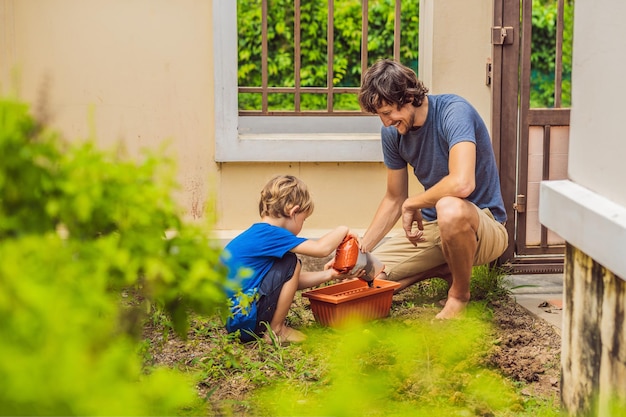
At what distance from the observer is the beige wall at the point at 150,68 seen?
5.61 m

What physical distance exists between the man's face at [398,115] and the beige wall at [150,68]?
0.94 metres

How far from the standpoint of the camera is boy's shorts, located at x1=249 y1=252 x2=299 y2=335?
446 centimetres

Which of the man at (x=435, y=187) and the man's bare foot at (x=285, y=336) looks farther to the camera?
the man at (x=435, y=187)

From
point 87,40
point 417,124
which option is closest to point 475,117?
point 417,124

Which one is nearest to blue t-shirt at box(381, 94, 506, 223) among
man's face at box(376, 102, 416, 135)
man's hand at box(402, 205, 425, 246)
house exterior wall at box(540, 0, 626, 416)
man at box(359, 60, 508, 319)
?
man at box(359, 60, 508, 319)

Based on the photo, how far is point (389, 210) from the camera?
5227mm

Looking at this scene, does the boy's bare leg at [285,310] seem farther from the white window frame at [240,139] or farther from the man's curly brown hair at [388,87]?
the white window frame at [240,139]

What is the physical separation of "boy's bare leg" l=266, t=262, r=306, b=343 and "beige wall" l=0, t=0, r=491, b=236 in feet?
4.18

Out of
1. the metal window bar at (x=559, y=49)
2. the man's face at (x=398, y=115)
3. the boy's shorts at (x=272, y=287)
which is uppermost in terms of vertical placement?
the metal window bar at (x=559, y=49)

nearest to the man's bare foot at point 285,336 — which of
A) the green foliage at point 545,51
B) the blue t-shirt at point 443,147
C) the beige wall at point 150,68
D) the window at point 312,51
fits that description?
the blue t-shirt at point 443,147

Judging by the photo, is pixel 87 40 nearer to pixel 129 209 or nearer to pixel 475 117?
pixel 475 117

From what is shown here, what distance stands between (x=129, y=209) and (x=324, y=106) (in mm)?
10859

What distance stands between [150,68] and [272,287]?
198cm

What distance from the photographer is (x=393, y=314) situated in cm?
511
